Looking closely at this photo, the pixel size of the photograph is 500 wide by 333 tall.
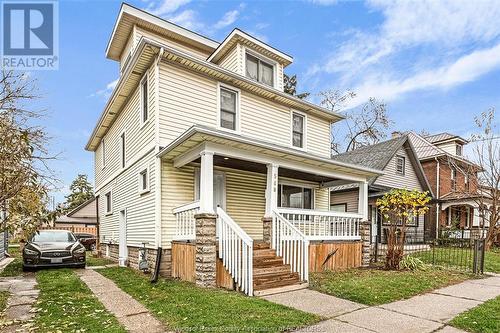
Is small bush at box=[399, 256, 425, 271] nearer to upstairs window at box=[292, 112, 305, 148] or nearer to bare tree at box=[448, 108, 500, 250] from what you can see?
upstairs window at box=[292, 112, 305, 148]

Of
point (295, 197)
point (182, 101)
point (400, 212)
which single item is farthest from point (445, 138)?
point (182, 101)

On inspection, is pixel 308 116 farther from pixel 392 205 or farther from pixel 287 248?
pixel 287 248

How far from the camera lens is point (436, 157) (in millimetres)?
21719

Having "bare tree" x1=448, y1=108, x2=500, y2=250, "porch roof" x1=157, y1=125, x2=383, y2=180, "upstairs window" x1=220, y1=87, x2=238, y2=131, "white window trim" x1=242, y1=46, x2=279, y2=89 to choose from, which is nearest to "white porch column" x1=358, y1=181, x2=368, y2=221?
"porch roof" x1=157, y1=125, x2=383, y2=180

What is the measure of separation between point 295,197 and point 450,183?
15308mm

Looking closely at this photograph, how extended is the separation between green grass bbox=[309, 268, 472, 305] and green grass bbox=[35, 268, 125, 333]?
429 cm

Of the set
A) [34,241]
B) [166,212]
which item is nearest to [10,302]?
[166,212]

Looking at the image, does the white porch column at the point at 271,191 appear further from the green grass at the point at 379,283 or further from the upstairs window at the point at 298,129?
the upstairs window at the point at 298,129

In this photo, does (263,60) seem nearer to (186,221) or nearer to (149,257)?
(186,221)

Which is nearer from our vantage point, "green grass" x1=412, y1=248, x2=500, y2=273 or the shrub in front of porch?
the shrub in front of porch

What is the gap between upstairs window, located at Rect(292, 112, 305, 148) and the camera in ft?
41.8

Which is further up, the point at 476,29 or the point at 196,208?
the point at 476,29

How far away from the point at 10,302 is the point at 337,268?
7876 millimetres

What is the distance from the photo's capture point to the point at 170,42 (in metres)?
13.5
